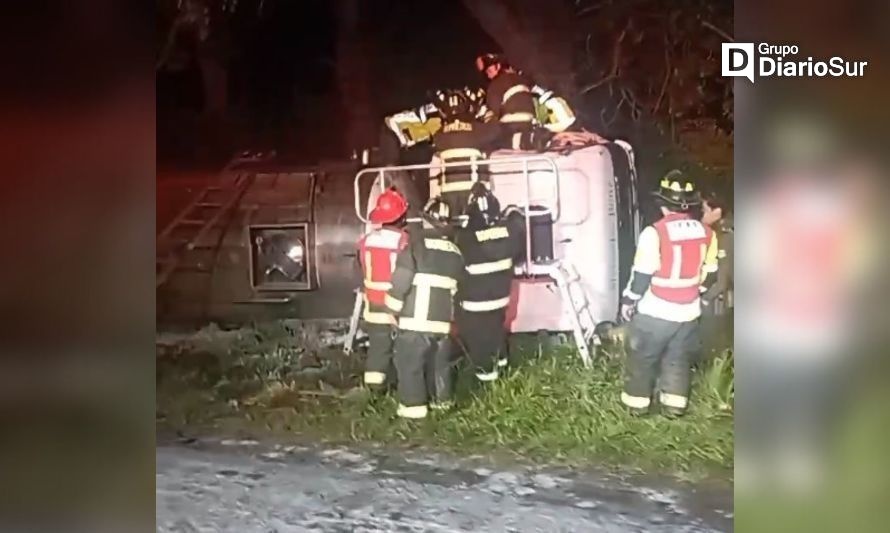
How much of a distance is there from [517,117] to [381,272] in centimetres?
30

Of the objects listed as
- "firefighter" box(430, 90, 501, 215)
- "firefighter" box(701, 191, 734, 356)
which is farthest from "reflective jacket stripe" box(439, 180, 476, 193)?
"firefighter" box(701, 191, 734, 356)

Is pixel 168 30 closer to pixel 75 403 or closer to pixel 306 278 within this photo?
pixel 306 278

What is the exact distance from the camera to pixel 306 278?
1.34 metres

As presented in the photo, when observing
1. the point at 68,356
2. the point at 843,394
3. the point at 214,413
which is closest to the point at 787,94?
the point at 843,394

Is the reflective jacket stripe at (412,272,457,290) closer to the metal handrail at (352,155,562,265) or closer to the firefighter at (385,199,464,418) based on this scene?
the firefighter at (385,199,464,418)

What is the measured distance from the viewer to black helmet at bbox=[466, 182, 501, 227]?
4.28ft

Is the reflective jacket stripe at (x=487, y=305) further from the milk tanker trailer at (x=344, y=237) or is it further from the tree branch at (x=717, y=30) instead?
the tree branch at (x=717, y=30)

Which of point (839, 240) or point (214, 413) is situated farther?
point (214, 413)

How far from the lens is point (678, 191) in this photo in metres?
1.26

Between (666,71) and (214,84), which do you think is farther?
(214,84)

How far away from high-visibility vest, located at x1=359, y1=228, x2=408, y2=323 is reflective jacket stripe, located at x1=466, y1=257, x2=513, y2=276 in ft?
0.35

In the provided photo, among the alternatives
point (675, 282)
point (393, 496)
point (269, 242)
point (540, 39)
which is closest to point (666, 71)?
point (540, 39)

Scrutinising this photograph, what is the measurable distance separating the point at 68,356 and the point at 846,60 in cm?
123

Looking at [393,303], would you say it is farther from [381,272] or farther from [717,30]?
[717,30]
